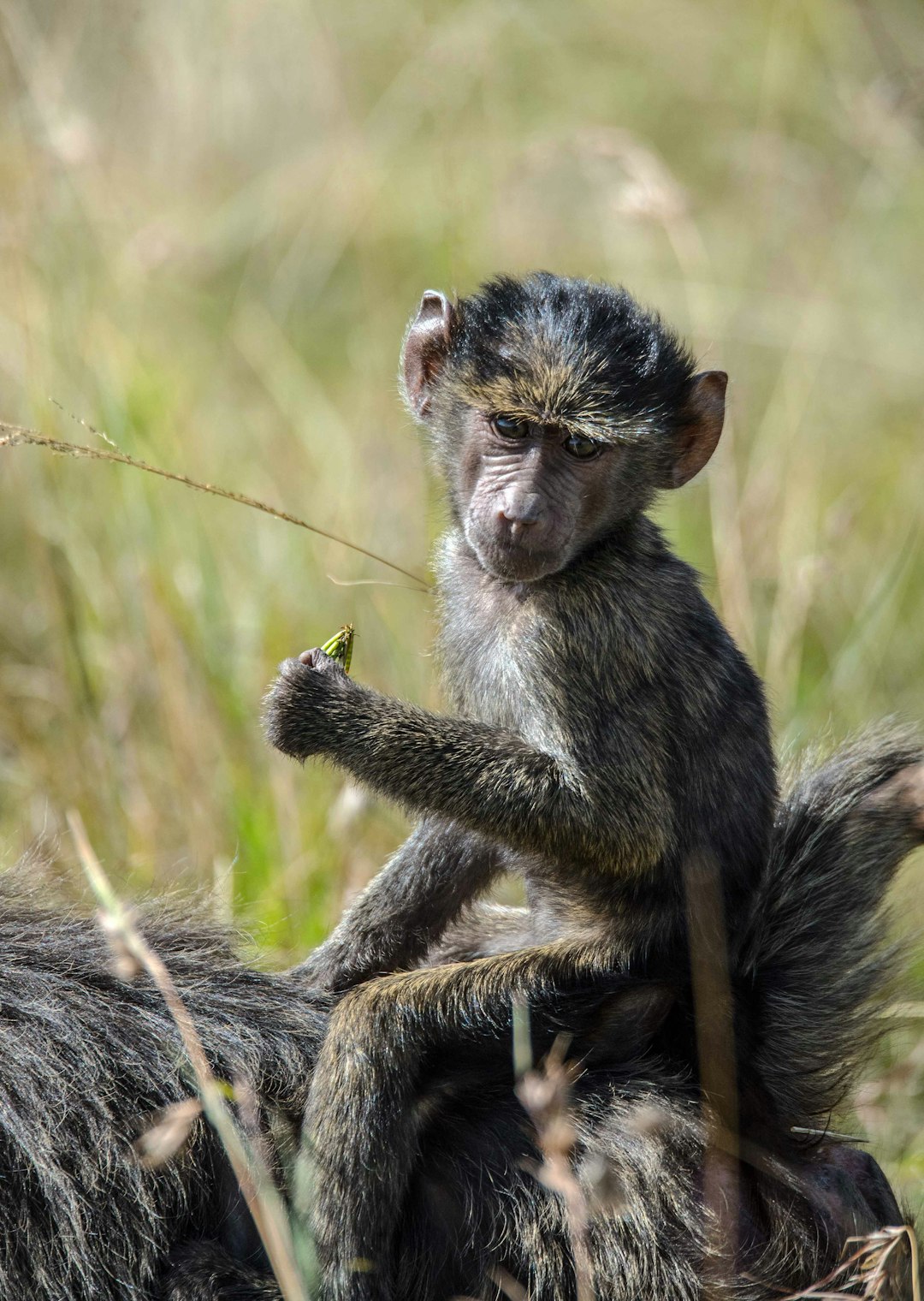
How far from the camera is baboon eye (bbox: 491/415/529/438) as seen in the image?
3.86 meters

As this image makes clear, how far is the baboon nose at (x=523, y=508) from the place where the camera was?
3.70 m

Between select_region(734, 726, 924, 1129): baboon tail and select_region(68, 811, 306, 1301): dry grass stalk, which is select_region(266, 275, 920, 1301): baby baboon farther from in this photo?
select_region(68, 811, 306, 1301): dry grass stalk

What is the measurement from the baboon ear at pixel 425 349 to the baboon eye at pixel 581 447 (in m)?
0.51

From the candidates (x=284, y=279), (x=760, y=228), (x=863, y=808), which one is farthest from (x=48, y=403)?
(x=284, y=279)

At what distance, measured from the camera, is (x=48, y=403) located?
18.2ft

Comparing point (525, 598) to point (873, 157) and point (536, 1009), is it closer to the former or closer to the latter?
point (536, 1009)

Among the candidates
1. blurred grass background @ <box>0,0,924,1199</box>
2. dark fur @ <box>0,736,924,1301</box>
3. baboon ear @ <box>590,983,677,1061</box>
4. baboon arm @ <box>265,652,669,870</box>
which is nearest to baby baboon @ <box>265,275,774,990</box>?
baboon arm @ <box>265,652,669,870</box>

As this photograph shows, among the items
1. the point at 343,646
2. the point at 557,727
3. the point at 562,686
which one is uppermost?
the point at 343,646

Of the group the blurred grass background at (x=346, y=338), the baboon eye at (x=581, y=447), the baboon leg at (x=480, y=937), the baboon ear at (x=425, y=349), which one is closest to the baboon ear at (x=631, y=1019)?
the baboon leg at (x=480, y=937)

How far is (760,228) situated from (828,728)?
5095mm

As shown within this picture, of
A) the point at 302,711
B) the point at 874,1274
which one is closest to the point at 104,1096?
the point at 302,711

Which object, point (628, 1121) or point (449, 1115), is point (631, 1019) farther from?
point (449, 1115)

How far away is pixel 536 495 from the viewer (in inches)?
147

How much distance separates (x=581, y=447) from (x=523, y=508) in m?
0.26
